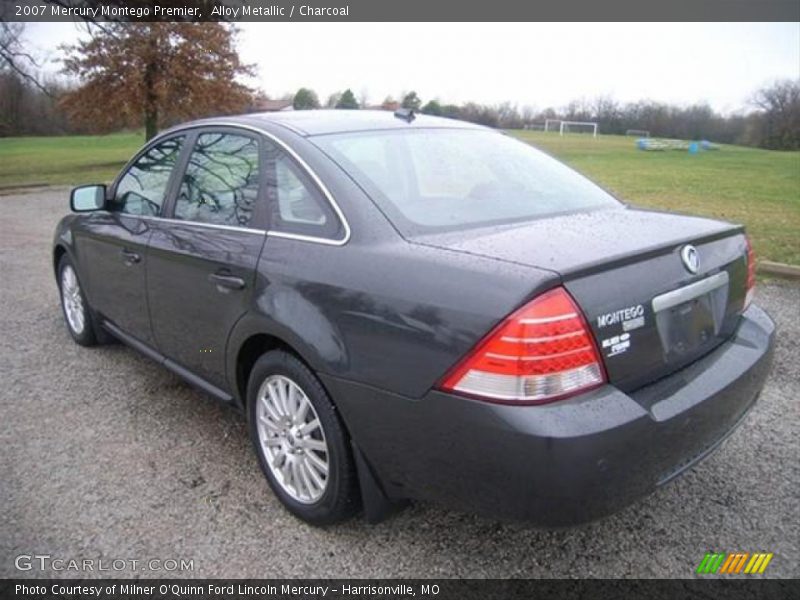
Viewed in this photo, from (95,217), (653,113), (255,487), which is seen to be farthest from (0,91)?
(653,113)

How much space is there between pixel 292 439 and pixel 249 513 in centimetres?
40

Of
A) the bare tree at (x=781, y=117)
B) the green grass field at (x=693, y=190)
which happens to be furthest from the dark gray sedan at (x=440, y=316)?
the bare tree at (x=781, y=117)

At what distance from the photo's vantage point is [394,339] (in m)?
2.05

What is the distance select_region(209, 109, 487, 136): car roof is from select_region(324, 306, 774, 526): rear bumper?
1.22m

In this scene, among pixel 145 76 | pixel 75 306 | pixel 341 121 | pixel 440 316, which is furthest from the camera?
pixel 145 76

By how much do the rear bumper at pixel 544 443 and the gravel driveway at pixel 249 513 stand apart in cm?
21

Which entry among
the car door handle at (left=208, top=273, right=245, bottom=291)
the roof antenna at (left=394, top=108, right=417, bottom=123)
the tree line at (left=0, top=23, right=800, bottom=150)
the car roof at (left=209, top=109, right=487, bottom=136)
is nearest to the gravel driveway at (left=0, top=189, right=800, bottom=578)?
the car door handle at (left=208, top=273, right=245, bottom=291)

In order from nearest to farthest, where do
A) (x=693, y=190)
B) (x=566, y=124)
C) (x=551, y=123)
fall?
1. (x=693, y=190)
2. (x=566, y=124)
3. (x=551, y=123)

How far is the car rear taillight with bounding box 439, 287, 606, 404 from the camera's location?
1828 mm

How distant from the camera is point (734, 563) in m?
2.36

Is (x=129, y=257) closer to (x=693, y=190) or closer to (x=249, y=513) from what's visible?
(x=249, y=513)

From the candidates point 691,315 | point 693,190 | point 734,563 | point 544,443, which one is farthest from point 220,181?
point 693,190

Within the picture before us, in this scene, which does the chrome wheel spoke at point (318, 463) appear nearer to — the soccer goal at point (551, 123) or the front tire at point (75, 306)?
the front tire at point (75, 306)

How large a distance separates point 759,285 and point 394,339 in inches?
217
